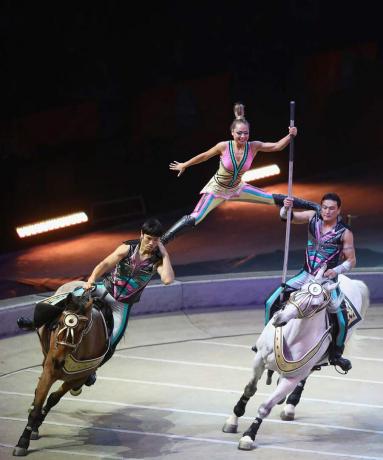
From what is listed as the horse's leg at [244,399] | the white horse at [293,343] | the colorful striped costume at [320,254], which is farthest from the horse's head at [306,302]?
the horse's leg at [244,399]

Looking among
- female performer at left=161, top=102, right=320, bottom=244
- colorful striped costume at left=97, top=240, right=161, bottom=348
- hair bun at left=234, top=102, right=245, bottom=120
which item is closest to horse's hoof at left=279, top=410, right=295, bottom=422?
colorful striped costume at left=97, top=240, right=161, bottom=348

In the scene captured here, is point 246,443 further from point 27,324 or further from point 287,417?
point 27,324

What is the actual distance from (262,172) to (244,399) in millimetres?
8899

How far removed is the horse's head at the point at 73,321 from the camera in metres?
8.06

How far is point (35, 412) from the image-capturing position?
8250mm

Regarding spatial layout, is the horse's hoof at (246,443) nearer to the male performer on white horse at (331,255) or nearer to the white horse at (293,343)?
the white horse at (293,343)

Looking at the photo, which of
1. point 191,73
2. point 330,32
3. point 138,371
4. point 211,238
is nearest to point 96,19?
point 191,73

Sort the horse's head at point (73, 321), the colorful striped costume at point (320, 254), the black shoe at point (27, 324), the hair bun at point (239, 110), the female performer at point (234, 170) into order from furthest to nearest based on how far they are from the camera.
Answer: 1. the female performer at point (234, 170)
2. the hair bun at point (239, 110)
3. the colorful striped costume at point (320, 254)
4. the black shoe at point (27, 324)
5. the horse's head at point (73, 321)

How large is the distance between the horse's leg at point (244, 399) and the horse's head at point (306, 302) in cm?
64

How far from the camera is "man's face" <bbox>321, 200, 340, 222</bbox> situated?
28.9ft

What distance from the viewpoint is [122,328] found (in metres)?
8.75

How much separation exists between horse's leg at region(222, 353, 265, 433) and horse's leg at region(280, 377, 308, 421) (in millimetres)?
394

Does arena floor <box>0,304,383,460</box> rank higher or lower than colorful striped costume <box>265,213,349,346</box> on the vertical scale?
lower

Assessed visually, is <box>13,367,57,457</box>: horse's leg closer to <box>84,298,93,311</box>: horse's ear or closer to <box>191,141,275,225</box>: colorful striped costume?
<box>84,298,93,311</box>: horse's ear
